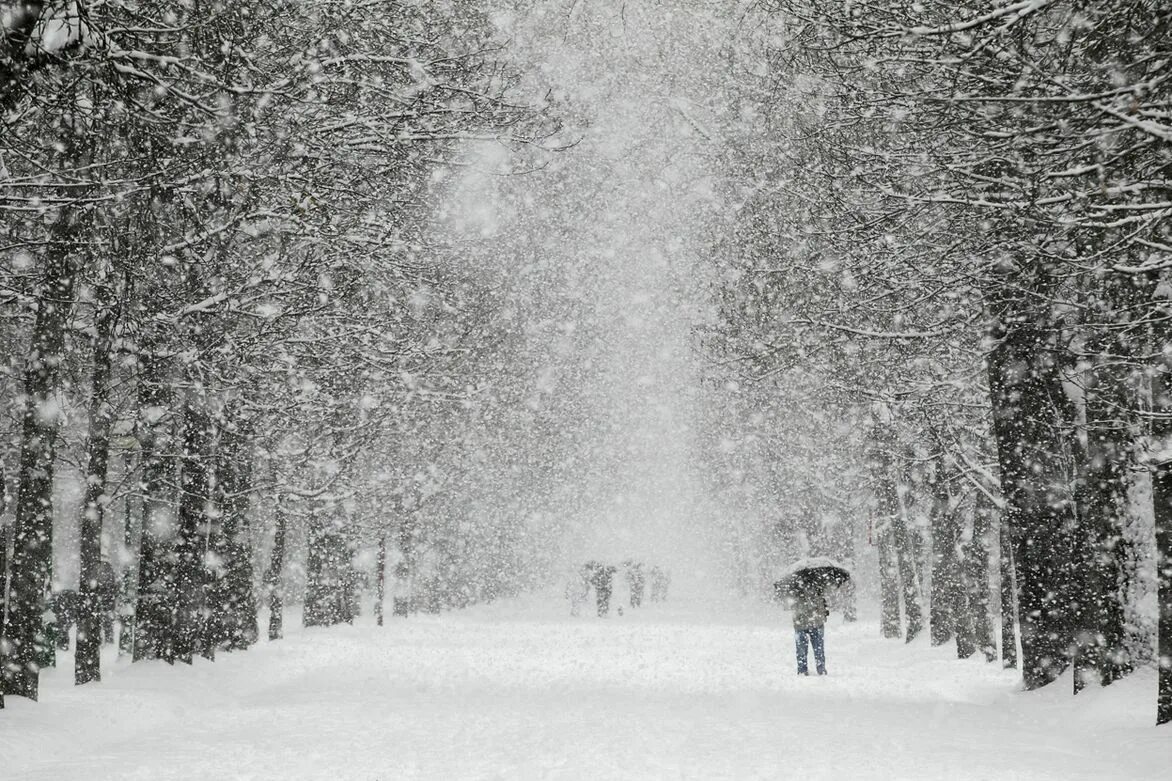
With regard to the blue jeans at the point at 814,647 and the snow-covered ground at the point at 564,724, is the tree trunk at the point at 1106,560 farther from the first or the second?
the blue jeans at the point at 814,647

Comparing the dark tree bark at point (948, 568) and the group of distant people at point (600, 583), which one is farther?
the group of distant people at point (600, 583)

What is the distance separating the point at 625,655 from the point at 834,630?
1440cm

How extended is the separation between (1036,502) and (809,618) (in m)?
5.47

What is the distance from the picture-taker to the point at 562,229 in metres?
42.5

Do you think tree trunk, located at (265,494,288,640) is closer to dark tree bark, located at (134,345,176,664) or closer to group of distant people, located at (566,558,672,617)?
dark tree bark, located at (134,345,176,664)

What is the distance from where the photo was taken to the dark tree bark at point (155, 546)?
1330cm

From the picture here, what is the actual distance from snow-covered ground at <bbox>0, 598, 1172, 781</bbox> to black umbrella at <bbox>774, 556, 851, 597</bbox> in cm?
147

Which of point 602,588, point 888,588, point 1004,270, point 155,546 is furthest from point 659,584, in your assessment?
point 1004,270

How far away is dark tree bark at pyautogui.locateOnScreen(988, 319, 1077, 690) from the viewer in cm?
1272

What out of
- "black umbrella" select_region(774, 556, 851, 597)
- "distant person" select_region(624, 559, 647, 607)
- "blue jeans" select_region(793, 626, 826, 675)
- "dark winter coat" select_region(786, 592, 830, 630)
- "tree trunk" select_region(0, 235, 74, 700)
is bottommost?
"distant person" select_region(624, 559, 647, 607)

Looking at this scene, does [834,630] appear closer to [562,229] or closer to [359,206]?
[562,229]

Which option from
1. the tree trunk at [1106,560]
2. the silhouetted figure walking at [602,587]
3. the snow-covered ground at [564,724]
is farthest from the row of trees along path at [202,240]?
the silhouetted figure walking at [602,587]

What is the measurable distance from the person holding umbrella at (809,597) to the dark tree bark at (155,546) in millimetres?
9596

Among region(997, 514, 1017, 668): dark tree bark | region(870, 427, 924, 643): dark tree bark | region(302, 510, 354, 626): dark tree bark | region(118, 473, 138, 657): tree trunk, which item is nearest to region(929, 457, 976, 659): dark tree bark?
region(997, 514, 1017, 668): dark tree bark
